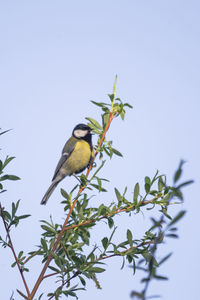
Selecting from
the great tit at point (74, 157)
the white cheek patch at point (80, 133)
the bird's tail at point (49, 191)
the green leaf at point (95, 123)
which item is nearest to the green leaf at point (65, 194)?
the green leaf at point (95, 123)

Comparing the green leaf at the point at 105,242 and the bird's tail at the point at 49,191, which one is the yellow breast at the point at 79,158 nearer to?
the bird's tail at the point at 49,191

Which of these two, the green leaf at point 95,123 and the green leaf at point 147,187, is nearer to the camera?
the green leaf at point 147,187

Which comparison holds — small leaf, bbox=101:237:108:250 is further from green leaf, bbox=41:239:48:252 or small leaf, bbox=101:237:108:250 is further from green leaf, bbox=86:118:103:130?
green leaf, bbox=86:118:103:130

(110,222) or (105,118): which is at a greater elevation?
(105,118)

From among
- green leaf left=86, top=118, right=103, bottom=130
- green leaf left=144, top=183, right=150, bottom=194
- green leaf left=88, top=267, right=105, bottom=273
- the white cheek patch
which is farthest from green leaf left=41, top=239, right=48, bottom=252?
the white cheek patch

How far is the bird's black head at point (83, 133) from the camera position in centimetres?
560

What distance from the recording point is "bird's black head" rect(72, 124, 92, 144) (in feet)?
18.4

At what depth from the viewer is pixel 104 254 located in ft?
7.68

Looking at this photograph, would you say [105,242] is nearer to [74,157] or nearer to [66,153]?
[74,157]

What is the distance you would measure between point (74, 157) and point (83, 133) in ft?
1.79

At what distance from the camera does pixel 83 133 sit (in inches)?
223

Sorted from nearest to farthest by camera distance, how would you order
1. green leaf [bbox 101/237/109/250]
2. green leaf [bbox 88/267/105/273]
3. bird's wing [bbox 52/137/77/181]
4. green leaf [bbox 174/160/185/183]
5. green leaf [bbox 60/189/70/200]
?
green leaf [bbox 174/160/185/183] → green leaf [bbox 88/267/105/273] → green leaf [bbox 101/237/109/250] → green leaf [bbox 60/189/70/200] → bird's wing [bbox 52/137/77/181]

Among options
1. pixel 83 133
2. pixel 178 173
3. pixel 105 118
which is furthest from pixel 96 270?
pixel 83 133

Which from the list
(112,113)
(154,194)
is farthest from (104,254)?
(112,113)
